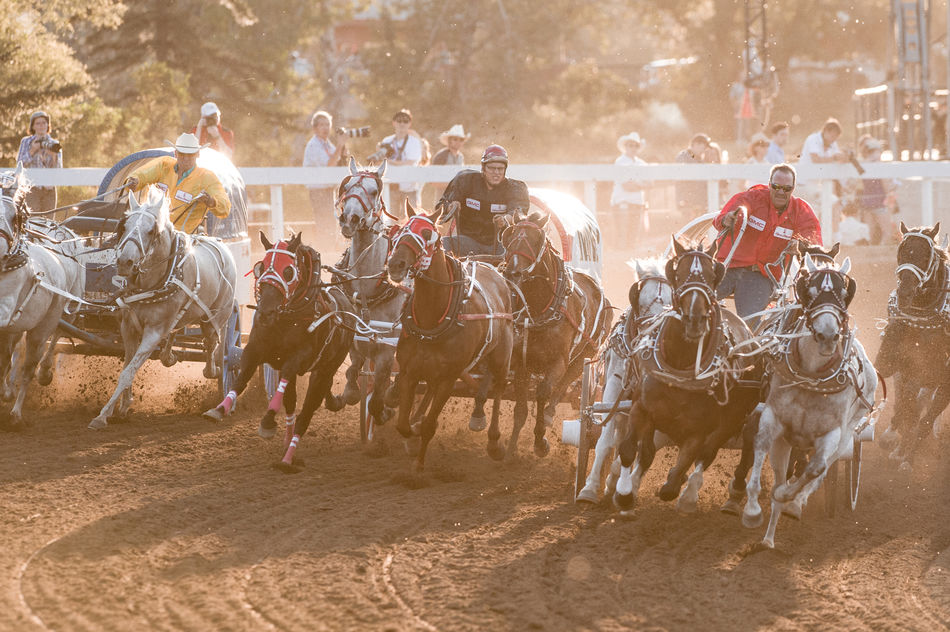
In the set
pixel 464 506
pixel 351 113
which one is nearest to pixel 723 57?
pixel 351 113

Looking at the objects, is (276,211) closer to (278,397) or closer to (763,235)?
(278,397)

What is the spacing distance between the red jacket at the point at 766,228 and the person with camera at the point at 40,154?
27.0 ft

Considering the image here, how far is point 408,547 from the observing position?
24.7 feet

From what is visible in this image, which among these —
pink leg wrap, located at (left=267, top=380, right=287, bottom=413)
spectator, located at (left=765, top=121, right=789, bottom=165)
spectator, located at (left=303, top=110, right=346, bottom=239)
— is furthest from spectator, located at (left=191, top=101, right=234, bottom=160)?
spectator, located at (left=765, top=121, right=789, bottom=165)

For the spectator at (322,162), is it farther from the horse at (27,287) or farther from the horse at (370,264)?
the horse at (370,264)

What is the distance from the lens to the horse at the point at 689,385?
7555mm

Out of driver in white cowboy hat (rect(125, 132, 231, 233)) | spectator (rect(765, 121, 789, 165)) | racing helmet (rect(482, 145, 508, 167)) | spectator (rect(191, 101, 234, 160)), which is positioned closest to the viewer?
racing helmet (rect(482, 145, 508, 167))

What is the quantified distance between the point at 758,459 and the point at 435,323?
2227mm

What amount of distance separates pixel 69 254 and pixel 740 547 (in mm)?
6133

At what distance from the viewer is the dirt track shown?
6.45 m

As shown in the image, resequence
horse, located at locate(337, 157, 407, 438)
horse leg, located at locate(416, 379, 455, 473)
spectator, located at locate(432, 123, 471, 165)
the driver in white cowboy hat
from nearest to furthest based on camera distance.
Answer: horse leg, located at locate(416, 379, 455, 473) → horse, located at locate(337, 157, 407, 438) → the driver in white cowboy hat → spectator, located at locate(432, 123, 471, 165)

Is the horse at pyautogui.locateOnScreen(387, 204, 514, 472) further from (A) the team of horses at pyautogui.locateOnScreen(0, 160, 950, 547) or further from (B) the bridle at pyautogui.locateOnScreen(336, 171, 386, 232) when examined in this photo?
(B) the bridle at pyautogui.locateOnScreen(336, 171, 386, 232)

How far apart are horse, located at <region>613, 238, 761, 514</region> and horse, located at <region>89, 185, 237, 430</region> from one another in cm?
423

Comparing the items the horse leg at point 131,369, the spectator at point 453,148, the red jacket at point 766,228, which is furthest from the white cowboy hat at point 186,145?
the spectator at point 453,148
